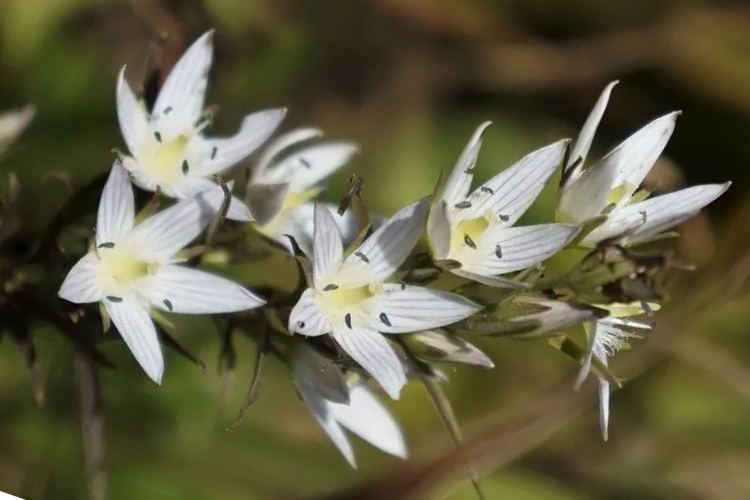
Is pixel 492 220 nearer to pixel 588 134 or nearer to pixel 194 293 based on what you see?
pixel 588 134

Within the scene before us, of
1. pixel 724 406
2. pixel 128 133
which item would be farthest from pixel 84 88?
pixel 724 406

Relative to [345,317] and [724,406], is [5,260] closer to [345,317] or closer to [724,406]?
[345,317]

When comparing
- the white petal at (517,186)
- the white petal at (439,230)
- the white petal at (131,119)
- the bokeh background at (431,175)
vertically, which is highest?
the white petal at (517,186)

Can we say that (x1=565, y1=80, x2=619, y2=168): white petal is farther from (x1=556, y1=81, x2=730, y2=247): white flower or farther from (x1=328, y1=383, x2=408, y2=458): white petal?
(x1=328, y1=383, x2=408, y2=458): white petal

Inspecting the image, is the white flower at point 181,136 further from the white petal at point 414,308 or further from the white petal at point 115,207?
the white petal at point 414,308

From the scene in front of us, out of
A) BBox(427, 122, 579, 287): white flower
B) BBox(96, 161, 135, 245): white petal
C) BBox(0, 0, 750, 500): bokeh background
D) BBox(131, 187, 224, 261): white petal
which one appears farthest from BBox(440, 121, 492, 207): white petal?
BBox(0, 0, 750, 500): bokeh background

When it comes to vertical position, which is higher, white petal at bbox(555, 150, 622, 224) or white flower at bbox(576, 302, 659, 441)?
white petal at bbox(555, 150, 622, 224)

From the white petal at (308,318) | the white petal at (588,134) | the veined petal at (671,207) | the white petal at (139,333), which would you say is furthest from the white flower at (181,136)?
the veined petal at (671,207)
